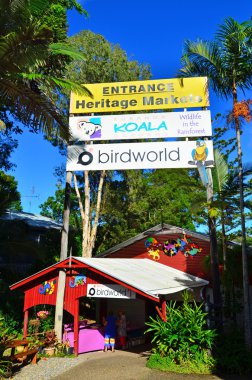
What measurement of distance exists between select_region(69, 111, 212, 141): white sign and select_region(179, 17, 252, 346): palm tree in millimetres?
1294

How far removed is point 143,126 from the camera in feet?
45.0

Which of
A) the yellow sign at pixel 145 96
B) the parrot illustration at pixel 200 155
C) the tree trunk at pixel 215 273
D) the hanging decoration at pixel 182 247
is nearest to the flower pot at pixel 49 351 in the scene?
the tree trunk at pixel 215 273

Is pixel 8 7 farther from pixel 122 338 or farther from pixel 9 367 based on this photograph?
pixel 122 338

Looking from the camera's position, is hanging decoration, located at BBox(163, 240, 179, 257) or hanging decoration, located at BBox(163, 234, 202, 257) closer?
hanging decoration, located at BBox(163, 234, 202, 257)

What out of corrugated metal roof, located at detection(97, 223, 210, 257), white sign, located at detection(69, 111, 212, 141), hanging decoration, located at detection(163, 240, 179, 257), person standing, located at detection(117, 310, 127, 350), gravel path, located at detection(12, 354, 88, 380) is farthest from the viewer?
hanging decoration, located at detection(163, 240, 179, 257)

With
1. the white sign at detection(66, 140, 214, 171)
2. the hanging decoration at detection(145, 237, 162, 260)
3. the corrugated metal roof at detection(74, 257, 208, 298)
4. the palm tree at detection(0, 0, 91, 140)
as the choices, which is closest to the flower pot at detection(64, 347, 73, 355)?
the corrugated metal roof at detection(74, 257, 208, 298)

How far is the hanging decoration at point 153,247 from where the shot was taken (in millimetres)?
17250

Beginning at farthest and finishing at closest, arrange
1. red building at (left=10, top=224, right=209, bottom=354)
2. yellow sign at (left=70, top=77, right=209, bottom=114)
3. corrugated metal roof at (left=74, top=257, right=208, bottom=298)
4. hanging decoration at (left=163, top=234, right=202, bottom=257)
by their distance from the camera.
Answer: hanging decoration at (left=163, top=234, right=202, bottom=257)
yellow sign at (left=70, top=77, right=209, bottom=114)
red building at (left=10, top=224, right=209, bottom=354)
corrugated metal roof at (left=74, top=257, right=208, bottom=298)

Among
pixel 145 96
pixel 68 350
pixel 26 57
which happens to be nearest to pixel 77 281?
pixel 68 350

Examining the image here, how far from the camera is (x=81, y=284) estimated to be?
1252 cm

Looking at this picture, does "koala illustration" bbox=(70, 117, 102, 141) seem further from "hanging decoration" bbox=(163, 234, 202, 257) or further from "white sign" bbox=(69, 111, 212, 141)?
"hanging decoration" bbox=(163, 234, 202, 257)

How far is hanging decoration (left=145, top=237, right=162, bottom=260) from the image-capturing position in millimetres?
17250

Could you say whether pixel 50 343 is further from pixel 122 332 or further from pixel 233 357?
pixel 233 357

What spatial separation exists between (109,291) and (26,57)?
24.2 ft
